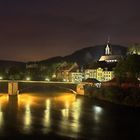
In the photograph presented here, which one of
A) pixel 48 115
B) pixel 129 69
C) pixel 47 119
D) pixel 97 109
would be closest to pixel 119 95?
pixel 97 109

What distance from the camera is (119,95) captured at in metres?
56.1

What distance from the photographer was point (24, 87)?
72812mm

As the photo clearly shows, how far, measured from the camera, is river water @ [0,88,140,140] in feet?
116

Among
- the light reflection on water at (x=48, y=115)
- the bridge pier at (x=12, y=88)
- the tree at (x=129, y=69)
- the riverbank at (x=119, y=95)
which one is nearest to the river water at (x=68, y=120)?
the light reflection on water at (x=48, y=115)

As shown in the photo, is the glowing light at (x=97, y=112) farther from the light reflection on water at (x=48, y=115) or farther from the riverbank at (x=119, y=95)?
the riverbank at (x=119, y=95)

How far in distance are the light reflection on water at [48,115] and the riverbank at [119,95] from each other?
3.27m

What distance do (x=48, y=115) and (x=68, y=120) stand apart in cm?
392

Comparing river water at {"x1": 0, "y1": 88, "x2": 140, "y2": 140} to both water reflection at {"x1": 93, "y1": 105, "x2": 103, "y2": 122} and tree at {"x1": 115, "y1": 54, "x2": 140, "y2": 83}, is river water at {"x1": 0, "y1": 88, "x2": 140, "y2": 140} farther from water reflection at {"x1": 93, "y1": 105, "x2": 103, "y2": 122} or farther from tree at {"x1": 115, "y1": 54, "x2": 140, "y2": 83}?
Result: tree at {"x1": 115, "y1": 54, "x2": 140, "y2": 83}

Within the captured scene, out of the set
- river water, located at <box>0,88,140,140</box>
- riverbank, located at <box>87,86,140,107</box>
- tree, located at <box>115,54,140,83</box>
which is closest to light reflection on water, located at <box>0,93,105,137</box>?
river water, located at <box>0,88,140,140</box>

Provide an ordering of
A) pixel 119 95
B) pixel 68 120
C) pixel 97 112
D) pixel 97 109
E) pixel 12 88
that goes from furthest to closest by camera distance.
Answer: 1. pixel 12 88
2. pixel 119 95
3. pixel 97 109
4. pixel 97 112
5. pixel 68 120

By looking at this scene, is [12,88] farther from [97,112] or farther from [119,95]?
[97,112]

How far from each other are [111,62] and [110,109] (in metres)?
46.9

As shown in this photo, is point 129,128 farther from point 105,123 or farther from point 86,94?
point 86,94

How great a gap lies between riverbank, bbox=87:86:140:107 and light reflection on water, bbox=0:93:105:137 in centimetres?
327
